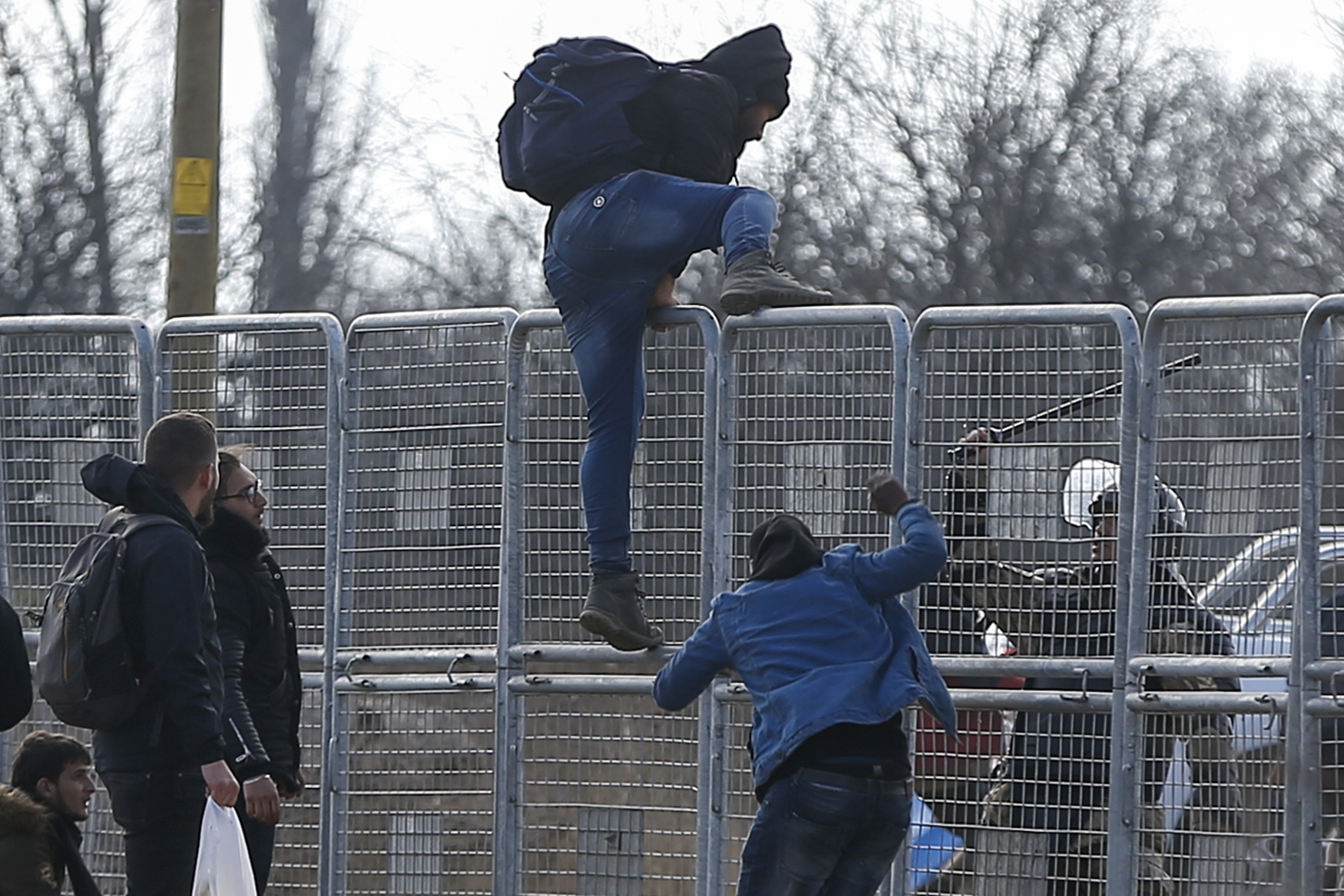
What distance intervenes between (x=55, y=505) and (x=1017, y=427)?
3680 mm

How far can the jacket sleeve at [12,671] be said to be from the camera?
506 centimetres

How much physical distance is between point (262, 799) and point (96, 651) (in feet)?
2.66

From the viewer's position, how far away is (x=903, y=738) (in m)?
5.43

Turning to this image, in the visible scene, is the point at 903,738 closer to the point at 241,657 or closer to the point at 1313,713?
the point at 1313,713

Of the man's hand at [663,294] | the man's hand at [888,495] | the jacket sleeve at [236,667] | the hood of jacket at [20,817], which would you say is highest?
the man's hand at [663,294]

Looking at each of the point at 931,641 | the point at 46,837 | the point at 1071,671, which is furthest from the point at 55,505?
the point at 1071,671

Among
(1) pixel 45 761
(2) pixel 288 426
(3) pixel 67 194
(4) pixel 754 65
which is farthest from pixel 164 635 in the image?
(3) pixel 67 194

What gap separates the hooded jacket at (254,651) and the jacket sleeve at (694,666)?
1388 mm

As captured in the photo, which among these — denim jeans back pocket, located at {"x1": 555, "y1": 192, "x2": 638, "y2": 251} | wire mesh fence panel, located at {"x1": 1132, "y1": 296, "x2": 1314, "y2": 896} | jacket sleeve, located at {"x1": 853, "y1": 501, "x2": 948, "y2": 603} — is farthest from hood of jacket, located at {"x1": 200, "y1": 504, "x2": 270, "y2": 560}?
wire mesh fence panel, located at {"x1": 1132, "y1": 296, "x2": 1314, "y2": 896}

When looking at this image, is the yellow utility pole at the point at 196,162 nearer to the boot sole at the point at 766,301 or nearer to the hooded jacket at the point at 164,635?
the hooded jacket at the point at 164,635

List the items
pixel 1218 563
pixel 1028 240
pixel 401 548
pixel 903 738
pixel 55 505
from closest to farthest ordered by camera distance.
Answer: pixel 903 738 < pixel 1218 563 < pixel 401 548 < pixel 55 505 < pixel 1028 240

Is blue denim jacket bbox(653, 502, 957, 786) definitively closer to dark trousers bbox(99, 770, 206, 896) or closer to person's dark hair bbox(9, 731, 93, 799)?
dark trousers bbox(99, 770, 206, 896)

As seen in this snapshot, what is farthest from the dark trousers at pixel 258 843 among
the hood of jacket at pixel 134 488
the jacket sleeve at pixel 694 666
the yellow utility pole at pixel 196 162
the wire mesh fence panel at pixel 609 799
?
the yellow utility pole at pixel 196 162

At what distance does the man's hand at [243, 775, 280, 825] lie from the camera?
6023 mm
